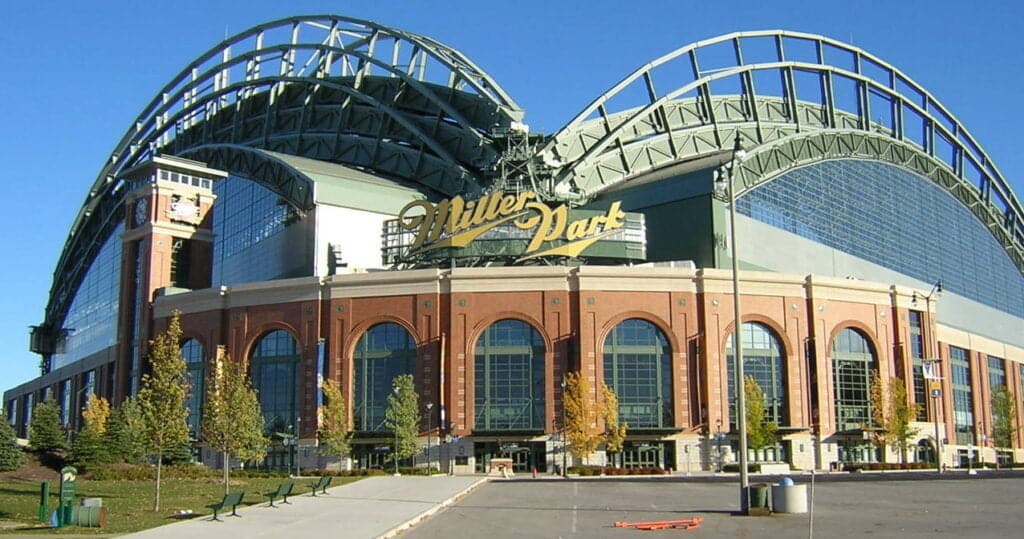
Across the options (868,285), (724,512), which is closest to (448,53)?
(868,285)

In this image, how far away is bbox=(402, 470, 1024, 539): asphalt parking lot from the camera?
112 ft

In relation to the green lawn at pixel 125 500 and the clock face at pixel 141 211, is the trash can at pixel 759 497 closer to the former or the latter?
the green lawn at pixel 125 500

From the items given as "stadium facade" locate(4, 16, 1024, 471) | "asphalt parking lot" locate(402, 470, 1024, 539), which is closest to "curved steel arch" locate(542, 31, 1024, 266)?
"stadium facade" locate(4, 16, 1024, 471)

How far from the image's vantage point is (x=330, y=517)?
38906mm

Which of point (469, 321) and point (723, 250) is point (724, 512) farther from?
point (723, 250)

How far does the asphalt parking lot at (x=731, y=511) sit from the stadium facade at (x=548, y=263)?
2250cm

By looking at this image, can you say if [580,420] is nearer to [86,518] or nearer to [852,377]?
[852,377]

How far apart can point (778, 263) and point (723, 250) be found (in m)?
8.49

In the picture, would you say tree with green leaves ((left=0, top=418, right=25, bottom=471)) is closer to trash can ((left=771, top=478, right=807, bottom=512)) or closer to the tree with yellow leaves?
the tree with yellow leaves

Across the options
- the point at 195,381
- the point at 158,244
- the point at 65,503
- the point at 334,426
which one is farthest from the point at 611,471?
the point at 65,503

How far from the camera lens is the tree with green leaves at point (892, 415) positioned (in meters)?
94.1

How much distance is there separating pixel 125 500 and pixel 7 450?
18.2 m

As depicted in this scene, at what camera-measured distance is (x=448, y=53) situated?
121062 mm

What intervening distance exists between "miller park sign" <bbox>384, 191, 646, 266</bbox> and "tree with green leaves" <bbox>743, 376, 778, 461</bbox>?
1519 cm
